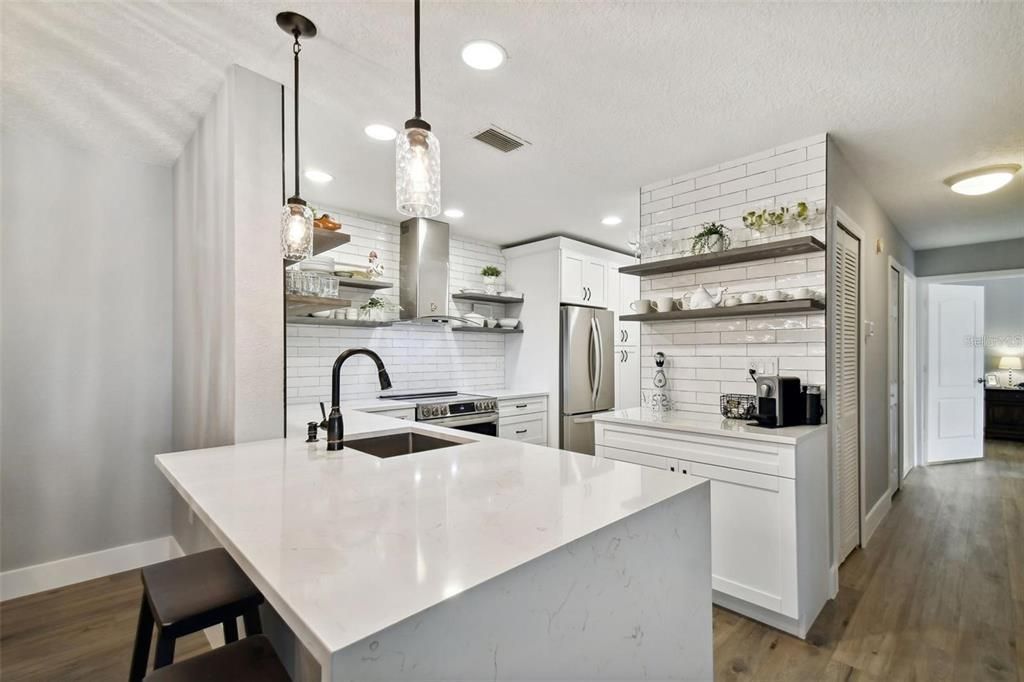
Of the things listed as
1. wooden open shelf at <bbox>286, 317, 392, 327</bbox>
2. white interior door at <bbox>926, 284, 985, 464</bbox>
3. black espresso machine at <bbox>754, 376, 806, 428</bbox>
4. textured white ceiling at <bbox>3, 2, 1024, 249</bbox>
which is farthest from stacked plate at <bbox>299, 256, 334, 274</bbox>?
white interior door at <bbox>926, 284, 985, 464</bbox>

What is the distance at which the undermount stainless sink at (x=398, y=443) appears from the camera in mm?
2111

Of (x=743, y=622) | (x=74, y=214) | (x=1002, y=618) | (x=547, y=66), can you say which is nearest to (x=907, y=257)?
(x=1002, y=618)

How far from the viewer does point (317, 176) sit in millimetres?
3154

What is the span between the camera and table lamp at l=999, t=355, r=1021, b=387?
690 cm

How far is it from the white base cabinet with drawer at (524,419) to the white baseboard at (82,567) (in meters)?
2.37

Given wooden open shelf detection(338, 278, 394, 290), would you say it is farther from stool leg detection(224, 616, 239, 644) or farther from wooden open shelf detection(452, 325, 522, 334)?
stool leg detection(224, 616, 239, 644)

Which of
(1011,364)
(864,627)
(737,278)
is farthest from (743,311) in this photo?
(1011,364)

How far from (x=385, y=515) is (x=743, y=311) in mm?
2260

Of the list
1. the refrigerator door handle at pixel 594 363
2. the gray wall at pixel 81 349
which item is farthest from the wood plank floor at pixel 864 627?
the refrigerator door handle at pixel 594 363

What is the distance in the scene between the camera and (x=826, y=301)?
2490 mm

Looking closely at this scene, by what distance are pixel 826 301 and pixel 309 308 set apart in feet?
8.88

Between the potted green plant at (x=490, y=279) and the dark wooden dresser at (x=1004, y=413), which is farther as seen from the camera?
the dark wooden dresser at (x=1004, y=413)

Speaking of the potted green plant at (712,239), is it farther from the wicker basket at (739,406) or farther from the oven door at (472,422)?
the oven door at (472,422)

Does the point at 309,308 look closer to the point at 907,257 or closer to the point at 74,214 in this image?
the point at 74,214
